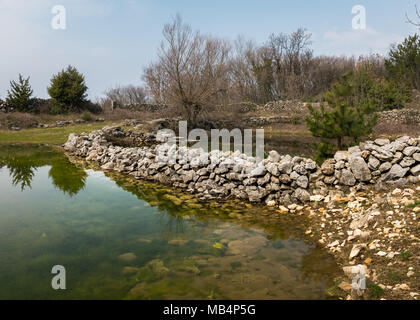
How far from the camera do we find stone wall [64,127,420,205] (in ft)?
19.1

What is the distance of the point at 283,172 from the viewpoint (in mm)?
6328

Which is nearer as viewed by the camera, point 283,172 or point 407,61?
point 283,172

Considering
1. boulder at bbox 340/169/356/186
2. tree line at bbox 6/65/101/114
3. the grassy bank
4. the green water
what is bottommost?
the green water

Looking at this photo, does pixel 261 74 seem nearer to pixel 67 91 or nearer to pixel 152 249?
pixel 67 91

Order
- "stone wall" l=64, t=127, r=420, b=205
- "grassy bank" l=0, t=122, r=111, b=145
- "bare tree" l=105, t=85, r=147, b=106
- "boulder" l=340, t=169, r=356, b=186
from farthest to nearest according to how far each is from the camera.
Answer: "bare tree" l=105, t=85, r=147, b=106 < "grassy bank" l=0, t=122, r=111, b=145 < "boulder" l=340, t=169, r=356, b=186 < "stone wall" l=64, t=127, r=420, b=205

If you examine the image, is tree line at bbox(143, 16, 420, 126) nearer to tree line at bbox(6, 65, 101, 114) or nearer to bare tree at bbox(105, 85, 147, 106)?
tree line at bbox(6, 65, 101, 114)

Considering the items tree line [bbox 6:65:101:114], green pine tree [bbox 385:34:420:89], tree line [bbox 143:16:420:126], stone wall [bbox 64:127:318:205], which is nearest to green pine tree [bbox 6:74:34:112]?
tree line [bbox 6:65:101:114]

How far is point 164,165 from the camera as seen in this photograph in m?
8.24

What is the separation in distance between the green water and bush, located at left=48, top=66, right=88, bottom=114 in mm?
22676

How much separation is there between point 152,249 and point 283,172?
11.4 ft

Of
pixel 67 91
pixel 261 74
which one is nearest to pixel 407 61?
pixel 261 74
